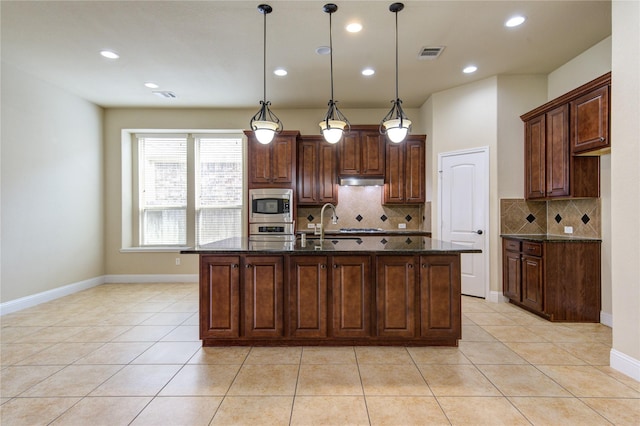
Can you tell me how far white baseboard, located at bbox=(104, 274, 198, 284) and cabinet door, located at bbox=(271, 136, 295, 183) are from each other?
95.2 inches

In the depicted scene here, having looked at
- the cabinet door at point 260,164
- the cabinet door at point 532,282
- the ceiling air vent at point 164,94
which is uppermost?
the ceiling air vent at point 164,94

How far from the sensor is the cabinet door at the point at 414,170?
5.46 m

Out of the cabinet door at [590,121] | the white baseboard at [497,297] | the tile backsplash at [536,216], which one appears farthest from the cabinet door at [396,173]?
the cabinet door at [590,121]

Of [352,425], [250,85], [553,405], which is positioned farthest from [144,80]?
[553,405]

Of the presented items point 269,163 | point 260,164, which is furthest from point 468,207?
point 260,164

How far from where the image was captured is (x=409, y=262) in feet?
9.38

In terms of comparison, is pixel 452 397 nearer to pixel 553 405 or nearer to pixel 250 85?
pixel 553 405

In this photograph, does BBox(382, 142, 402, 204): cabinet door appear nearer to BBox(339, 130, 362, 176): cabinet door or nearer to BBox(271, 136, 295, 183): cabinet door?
BBox(339, 130, 362, 176): cabinet door

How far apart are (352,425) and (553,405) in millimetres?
1326

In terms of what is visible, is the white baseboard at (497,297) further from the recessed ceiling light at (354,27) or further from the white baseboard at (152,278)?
the white baseboard at (152,278)

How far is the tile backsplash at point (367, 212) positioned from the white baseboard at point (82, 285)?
251 centimetres

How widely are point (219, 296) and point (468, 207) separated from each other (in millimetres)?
3750

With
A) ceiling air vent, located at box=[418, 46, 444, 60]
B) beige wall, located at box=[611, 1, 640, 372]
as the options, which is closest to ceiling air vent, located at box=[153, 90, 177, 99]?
ceiling air vent, located at box=[418, 46, 444, 60]

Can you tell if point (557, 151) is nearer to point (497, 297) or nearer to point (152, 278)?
point (497, 297)
